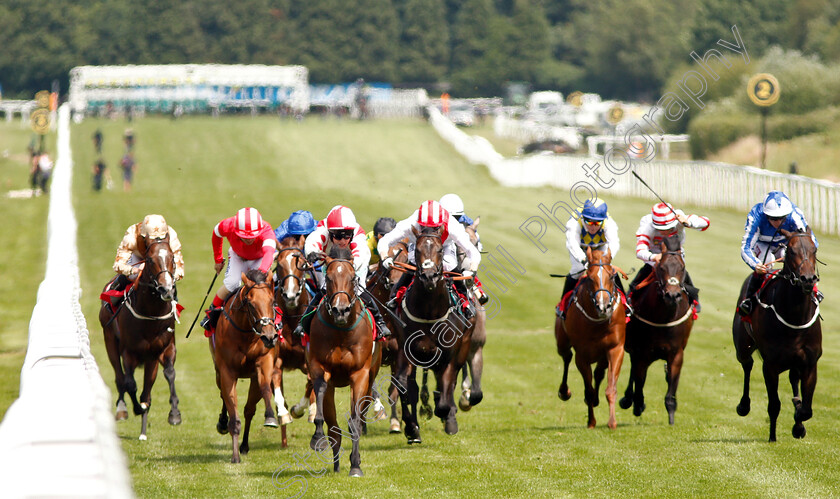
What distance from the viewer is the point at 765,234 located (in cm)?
1058

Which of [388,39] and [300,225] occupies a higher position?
[388,39]

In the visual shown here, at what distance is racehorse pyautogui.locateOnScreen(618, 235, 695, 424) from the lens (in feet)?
35.4

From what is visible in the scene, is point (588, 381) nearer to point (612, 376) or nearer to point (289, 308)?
point (612, 376)

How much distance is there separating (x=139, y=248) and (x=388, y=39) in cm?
7486

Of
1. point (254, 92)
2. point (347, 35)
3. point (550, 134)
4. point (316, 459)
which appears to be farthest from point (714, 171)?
point (347, 35)

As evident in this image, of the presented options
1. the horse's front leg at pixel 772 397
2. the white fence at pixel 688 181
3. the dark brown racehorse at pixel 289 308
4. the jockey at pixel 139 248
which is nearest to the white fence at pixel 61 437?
the dark brown racehorse at pixel 289 308

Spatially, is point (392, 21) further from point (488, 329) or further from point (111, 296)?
point (111, 296)

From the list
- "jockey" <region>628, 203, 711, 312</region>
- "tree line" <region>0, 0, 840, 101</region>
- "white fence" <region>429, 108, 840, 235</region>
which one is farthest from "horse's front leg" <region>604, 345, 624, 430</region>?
"tree line" <region>0, 0, 840, 101</region>

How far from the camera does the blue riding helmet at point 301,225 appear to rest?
418 inches

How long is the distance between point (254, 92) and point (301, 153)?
19384mm

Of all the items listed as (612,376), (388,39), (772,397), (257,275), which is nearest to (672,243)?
(612,376)

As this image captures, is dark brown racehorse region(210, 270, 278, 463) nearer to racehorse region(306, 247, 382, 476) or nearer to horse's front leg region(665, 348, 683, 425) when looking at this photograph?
racehorse region(306, 247, 382, 476)

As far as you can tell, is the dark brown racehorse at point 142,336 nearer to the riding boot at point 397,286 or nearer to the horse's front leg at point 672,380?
the riding boot at point 397,286

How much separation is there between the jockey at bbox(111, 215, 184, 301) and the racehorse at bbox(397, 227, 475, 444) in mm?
2241
